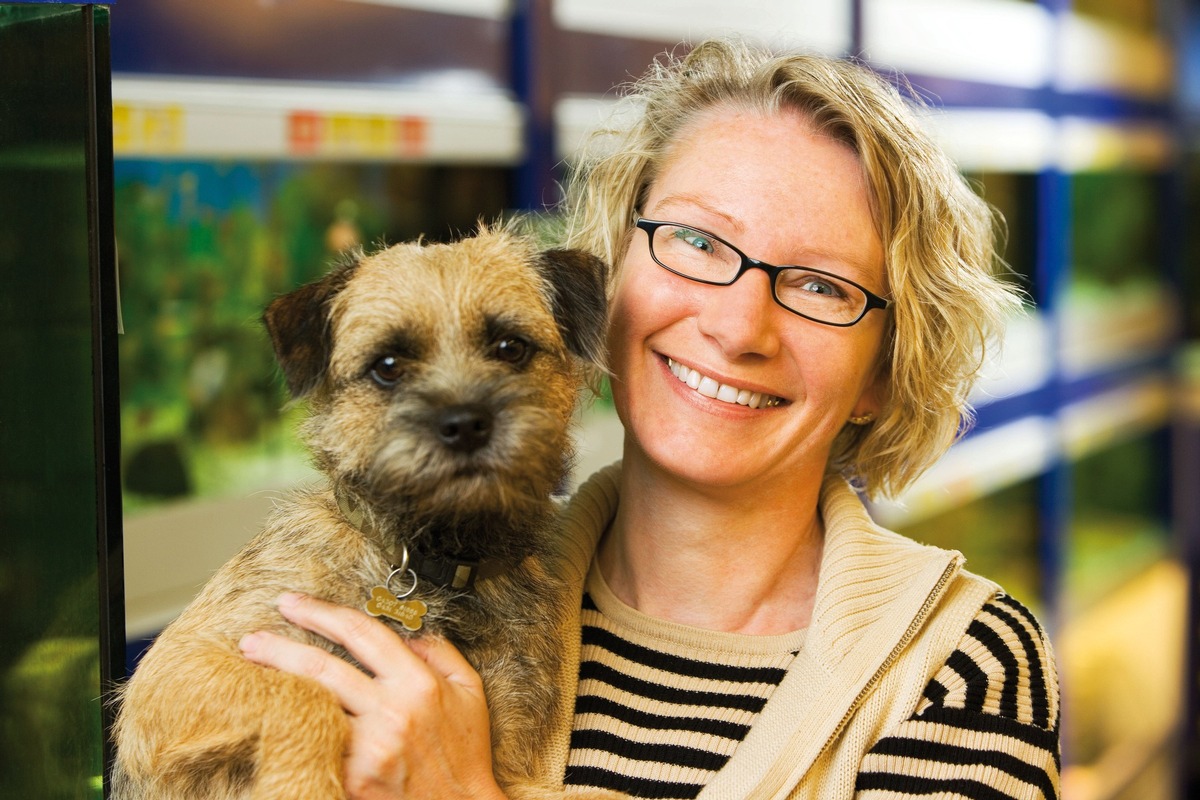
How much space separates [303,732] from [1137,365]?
5.31 metres

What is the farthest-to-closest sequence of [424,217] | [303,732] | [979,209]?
[424,217] < [979,209] < [303,732]

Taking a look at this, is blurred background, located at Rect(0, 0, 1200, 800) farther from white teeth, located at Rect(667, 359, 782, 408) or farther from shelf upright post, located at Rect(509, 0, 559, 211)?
white teeth, located at Rect(667, 359, 782, 408)

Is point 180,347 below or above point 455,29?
below

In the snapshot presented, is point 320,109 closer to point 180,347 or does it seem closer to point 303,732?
point 180,347

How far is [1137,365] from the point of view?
5.64 m

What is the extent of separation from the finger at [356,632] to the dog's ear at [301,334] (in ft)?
0.85

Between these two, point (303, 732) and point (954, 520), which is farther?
point (954, 520)

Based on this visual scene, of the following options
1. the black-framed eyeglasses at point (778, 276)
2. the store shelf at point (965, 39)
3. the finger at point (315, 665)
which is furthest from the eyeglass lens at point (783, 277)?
the store shelf at point (965, 39)

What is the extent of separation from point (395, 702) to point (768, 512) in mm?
614

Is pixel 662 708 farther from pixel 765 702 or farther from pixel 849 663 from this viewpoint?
pixel 849 663

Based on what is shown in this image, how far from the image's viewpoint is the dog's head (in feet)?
4.33

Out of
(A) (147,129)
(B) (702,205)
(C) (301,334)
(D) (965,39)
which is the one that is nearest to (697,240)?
(B) (702,205)

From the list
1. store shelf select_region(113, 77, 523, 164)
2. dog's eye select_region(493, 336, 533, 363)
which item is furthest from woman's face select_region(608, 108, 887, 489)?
store shelf select_region(113, 77, 523, 164)

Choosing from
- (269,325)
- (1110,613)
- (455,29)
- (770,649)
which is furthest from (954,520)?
(269,325)
